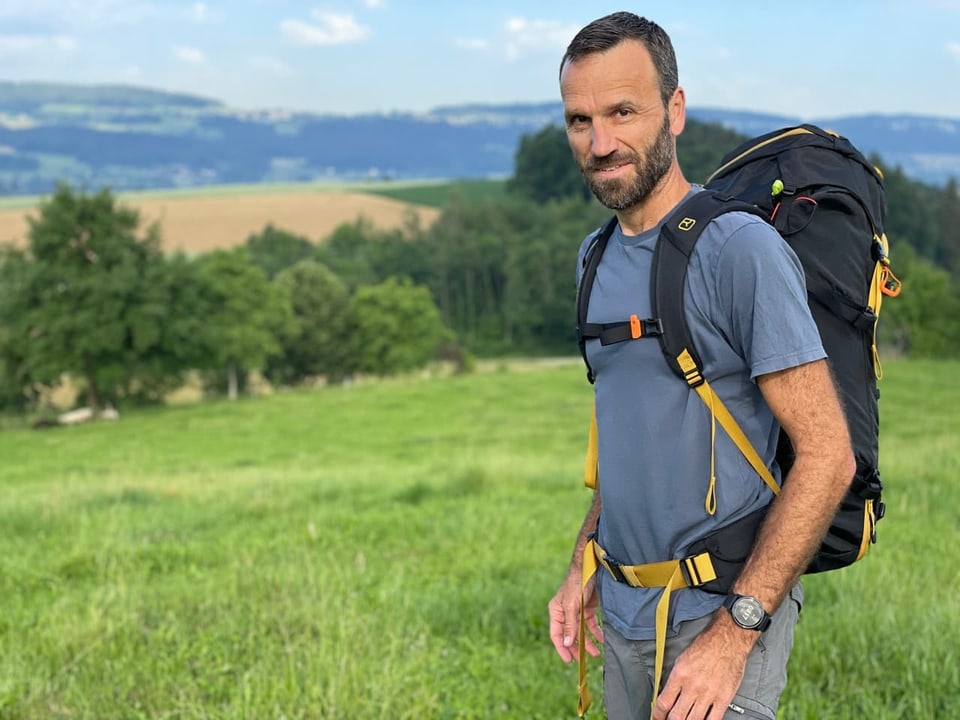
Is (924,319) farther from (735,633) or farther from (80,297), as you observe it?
(735,633)

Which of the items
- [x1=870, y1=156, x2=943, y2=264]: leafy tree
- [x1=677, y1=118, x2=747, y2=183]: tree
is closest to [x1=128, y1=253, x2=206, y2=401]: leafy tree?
[x1=677, y1=118, x2=747, y2=183]: tree

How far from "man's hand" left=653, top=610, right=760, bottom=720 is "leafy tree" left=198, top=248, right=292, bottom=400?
44.9 m

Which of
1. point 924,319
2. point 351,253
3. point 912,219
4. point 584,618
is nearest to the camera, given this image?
point 584,618

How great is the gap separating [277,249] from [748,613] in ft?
350

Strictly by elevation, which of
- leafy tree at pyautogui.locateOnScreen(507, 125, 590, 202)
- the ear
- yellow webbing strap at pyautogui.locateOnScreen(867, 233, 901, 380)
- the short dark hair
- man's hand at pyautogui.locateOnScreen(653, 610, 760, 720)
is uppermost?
leafy tree at pyautogui.locateOnScreen(507, 125, 590, 202)

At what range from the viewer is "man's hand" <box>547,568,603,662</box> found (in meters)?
2.78

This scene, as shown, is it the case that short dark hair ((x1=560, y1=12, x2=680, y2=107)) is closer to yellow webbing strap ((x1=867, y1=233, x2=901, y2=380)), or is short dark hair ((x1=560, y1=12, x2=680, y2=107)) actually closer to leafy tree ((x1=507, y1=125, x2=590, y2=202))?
yellow webbing strap ((x1=867, y1=233, x2=901, y2=380))

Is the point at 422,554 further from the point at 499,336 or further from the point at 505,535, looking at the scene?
the point at 499,336

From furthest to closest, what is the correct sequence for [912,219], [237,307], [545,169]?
1. [545,169]
2. [912,219]
3. [237,307]

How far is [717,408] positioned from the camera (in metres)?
2.16

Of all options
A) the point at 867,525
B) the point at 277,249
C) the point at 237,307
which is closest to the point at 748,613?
the point at 867,525

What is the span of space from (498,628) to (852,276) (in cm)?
354

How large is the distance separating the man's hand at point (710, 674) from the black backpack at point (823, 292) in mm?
162

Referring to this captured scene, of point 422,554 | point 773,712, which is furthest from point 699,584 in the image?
point 422,554
